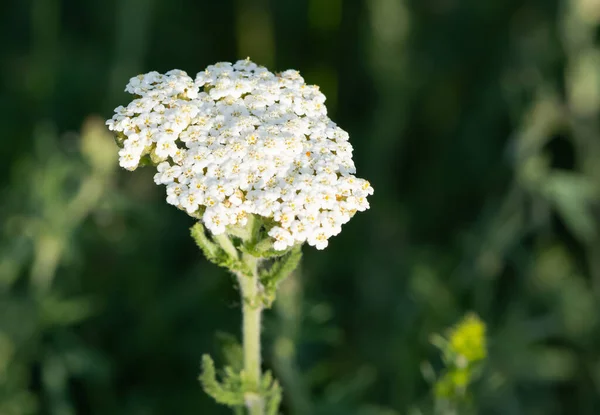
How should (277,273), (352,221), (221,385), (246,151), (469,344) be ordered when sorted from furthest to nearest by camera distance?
(352,221), (469,344), (221,385), (277,273), (246,151)

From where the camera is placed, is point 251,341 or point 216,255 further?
point 251,341

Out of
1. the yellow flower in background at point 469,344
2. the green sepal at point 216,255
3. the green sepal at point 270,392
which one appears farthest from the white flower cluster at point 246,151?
the yellow flower in background at point 469,344

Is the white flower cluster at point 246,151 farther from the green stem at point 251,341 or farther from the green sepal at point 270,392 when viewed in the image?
the green sepal at point 270,392

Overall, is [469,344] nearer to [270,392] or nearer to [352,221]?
[270,392]

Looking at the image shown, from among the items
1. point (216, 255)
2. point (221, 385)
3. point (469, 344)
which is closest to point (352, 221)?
point (469, 344)

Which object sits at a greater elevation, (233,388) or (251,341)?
(251,341)

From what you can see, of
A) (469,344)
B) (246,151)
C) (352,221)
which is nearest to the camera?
(246,151)

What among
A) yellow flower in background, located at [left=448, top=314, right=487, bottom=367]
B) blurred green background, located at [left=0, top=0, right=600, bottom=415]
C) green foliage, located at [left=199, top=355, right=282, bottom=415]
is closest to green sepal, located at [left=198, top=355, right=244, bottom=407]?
green foliage, located at [left=199, top=355, right=282, bottom=415]
